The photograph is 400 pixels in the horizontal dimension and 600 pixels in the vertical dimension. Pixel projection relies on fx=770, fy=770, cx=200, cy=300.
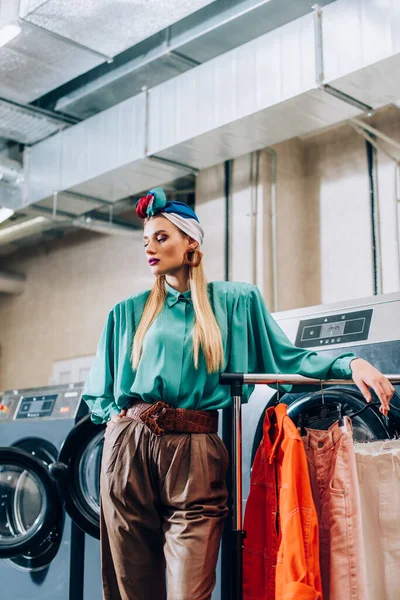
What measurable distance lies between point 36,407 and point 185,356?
2028 mm

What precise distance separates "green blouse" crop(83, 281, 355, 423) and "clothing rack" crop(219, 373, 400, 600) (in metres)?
0.05

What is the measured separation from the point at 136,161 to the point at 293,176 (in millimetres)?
1053

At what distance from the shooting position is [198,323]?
2111 millimetres

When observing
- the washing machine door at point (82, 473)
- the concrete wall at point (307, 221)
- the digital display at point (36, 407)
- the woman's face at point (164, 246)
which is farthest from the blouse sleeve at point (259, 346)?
the concrete wall at point (307, 221)

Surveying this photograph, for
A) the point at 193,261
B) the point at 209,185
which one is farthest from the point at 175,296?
the point at 209,185

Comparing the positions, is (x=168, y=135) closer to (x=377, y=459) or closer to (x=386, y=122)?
(x=386, y=122)

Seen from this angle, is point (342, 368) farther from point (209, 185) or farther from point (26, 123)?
point (26, 123)

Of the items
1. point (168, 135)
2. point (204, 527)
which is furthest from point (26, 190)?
point (204, 527)

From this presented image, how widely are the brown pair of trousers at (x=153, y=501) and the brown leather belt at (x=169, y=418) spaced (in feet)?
0.06

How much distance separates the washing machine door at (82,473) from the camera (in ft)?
10.7

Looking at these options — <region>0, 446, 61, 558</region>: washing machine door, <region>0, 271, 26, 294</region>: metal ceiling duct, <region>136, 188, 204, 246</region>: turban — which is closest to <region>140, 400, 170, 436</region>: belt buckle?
<region>136, 188, 204, 246</region>: turban

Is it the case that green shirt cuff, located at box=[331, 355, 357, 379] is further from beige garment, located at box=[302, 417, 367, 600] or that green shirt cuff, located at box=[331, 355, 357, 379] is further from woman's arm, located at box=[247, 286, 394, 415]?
beige garment, located at box=[302, 417, 367, 600]

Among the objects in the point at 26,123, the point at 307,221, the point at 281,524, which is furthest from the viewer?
the point at 26,123

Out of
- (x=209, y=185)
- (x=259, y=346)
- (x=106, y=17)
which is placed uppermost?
(x=106, y=17)
